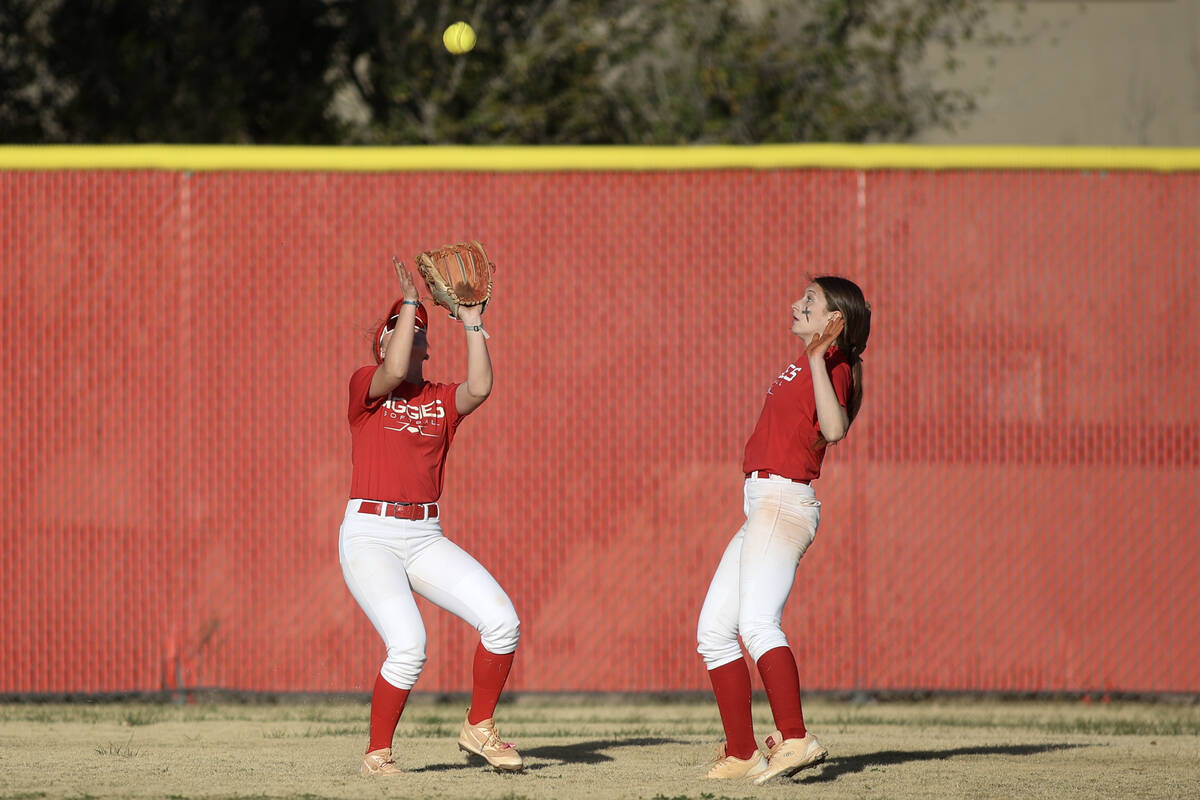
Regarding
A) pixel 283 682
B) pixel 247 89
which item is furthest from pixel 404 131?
pixel 283 682

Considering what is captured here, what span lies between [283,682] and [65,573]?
124 centimetres

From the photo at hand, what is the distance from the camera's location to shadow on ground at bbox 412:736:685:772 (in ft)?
18.1

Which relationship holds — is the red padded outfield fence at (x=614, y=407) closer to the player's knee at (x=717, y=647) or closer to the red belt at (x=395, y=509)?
the player's knee at (x=717, y=647)

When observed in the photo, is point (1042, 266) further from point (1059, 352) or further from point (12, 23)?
point (12, 23)

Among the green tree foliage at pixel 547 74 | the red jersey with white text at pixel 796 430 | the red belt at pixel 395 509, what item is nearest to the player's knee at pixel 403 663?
the red belt at pixel 395 509

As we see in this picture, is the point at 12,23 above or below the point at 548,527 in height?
above

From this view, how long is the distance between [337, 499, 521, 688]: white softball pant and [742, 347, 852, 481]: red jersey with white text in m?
1.05

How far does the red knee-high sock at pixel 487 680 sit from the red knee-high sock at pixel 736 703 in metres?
0.75

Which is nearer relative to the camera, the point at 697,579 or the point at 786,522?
the point at 786,522

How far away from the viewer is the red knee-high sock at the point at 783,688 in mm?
4980

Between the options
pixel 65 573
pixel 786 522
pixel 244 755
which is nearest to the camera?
pixel 786 522

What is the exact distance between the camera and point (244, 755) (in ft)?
19.3

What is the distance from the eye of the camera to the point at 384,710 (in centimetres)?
509

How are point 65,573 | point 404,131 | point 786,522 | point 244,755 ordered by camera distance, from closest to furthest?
point 786,522 → point 244,755 → point 65,573 → point 404,131
